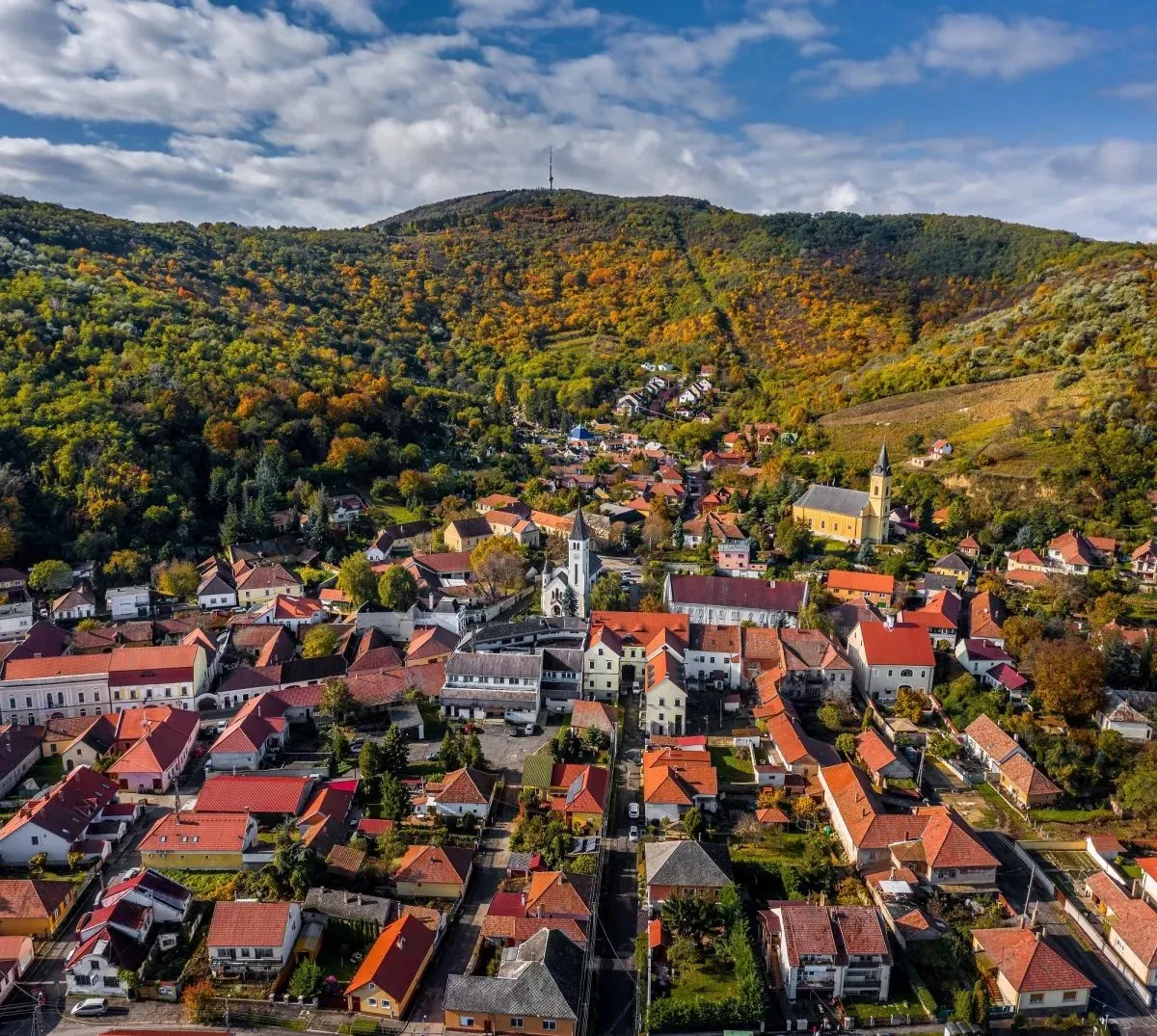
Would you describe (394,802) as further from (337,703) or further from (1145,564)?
(1145,564)

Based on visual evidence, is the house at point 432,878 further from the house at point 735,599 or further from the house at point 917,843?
the house at point 735,599

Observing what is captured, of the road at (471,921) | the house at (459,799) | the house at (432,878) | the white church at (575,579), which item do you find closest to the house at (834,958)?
the road at (471,921)

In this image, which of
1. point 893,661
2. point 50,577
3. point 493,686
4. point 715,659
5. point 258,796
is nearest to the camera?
point 258,796

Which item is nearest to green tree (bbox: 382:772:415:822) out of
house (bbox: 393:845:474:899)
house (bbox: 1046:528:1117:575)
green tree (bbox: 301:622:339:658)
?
house (bbox: 393:845:474:899)

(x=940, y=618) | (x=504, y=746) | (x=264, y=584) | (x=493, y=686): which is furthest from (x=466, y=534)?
(x=940, y=618)

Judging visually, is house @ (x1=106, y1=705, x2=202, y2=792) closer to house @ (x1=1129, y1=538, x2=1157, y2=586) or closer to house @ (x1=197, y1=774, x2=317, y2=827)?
house @ (x1=197, y1=774, x2=317, y2=827)

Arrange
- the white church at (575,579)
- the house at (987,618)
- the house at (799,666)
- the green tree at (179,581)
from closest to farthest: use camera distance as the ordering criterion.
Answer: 1. the house at (799,666)
2. the house at (987,618)
3. the white church at (575,579)
4. the green tree at (179,581)
